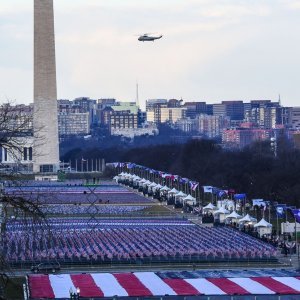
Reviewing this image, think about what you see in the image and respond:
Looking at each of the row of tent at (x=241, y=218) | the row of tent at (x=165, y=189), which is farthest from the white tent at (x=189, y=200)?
the row of tent at (x=241, y=218)

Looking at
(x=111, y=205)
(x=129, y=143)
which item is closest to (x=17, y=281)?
(x=111, y=205)

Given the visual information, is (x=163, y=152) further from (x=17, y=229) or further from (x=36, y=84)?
(x=17, y=229)

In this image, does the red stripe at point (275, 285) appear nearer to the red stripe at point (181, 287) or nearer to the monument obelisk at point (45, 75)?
the red stripe at point (181, 287)

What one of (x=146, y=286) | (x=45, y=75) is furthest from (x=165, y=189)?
(x=146, y=286)

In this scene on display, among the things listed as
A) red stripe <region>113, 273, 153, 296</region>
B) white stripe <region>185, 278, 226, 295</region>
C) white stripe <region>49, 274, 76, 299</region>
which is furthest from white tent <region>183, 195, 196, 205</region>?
white stripe <region>185, 278, 226, 295</region>

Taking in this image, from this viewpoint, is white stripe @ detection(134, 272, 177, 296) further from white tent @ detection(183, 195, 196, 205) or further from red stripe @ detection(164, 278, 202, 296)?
white tent @ detection(183, 195, 196, 205)

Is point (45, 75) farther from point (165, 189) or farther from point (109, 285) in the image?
point (109, 285)
